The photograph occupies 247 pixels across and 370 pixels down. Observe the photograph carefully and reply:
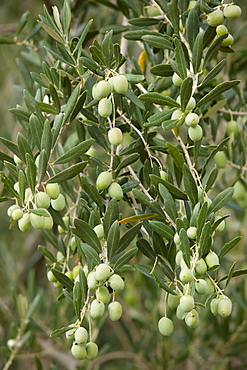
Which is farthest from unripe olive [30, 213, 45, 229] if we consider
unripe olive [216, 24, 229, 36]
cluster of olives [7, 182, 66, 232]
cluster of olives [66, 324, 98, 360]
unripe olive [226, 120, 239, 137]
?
unripe olive [226, 120, 239, 137]

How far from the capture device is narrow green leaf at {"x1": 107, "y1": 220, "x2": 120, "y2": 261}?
46 centimetres

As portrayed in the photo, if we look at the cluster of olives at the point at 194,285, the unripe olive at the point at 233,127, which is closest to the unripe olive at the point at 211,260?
the cluster of olives at the point at 194,285

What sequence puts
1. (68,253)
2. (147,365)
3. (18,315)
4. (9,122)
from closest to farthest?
(68,253) → (18,315) → (147,365) → (9,122)

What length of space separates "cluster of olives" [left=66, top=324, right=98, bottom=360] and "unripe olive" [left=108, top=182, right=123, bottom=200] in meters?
0.14

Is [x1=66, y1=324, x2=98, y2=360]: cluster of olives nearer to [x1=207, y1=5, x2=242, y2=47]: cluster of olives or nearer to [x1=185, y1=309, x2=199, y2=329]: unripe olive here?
[x1=185, y1=309, x2=199, y2=329]: unripe olive

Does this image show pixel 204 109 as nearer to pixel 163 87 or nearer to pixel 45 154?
pixel 163 87

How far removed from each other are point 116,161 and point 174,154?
2.7 inches

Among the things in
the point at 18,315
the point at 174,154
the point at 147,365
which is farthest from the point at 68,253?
the point at 147,365

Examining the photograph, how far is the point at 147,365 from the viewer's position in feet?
3.93

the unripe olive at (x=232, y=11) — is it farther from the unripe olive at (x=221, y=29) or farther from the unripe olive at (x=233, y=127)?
the unripe olive at (x=233, y=127)

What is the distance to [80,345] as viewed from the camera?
0.45 metres

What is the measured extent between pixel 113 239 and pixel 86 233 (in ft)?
0.09

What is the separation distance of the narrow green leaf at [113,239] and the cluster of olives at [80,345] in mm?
81

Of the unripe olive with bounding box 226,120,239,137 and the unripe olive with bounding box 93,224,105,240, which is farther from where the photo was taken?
the unripe olive with bounding box 226,120,239,137
